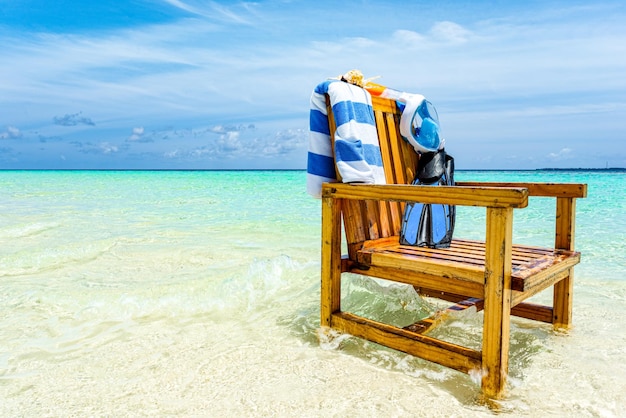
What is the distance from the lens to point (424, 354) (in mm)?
2189

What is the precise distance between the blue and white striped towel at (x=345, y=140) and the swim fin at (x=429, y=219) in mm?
310

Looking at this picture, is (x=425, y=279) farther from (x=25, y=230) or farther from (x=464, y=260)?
(x=25, y=230)

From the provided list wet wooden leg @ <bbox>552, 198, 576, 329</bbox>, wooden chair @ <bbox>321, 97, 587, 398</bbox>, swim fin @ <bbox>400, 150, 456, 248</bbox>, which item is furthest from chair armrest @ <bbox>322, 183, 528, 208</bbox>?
wet wooden leg @ <bbox>552, 198, 576, 329</bbox>

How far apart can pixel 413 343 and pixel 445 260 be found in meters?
0.42

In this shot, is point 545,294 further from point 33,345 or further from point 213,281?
point 33,345

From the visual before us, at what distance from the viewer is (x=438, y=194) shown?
2.07 metres

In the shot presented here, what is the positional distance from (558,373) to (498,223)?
93cm

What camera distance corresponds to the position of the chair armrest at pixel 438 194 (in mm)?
1836

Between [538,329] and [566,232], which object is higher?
[566,232]

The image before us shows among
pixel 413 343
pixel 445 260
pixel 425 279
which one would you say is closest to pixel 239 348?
pixel 413 343

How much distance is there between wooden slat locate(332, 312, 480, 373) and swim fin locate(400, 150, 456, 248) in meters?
0.57

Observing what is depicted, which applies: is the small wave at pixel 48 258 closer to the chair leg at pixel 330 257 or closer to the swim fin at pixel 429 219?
the chair leg at pixel 330 257

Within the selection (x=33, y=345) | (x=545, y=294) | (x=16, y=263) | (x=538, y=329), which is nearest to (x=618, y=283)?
(x=545, y=294)

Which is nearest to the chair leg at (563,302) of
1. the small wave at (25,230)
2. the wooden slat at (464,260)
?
the wooden slat at (464,260)
